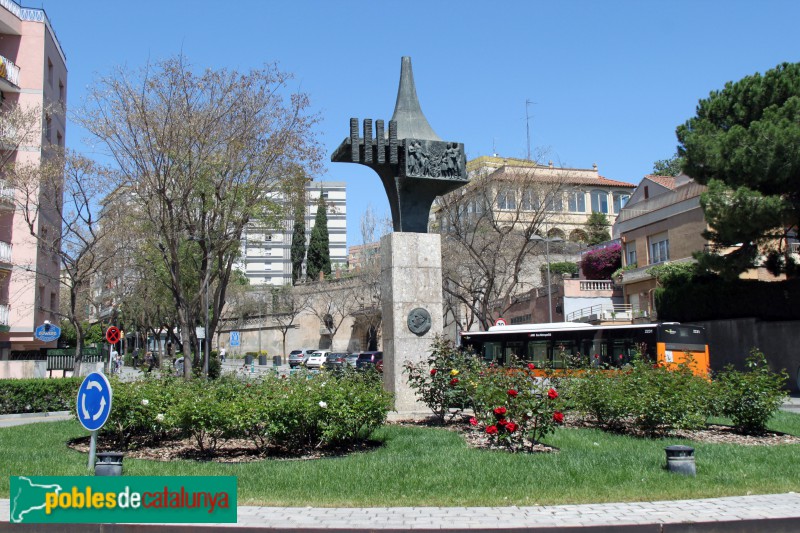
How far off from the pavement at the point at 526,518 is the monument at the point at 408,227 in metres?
7.14

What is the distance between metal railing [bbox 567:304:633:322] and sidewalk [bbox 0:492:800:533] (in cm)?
3639

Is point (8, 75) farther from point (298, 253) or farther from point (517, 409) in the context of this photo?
point (298, 253)

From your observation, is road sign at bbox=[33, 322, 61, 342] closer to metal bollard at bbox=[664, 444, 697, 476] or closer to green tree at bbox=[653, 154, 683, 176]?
metal bollard at bbox=[664, 444, 697, 476]

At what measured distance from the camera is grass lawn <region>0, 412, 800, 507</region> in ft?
27.0

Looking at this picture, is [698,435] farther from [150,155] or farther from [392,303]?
[150,155]

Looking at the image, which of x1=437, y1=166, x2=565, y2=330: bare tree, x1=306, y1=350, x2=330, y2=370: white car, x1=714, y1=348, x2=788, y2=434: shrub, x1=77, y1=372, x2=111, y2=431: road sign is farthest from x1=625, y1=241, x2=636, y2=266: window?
x1=77, y1=372, x2=111, y2=431: road sign

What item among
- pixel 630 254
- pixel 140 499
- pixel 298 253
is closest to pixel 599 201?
pixel 630 254

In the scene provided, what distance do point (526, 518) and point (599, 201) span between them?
221 feet

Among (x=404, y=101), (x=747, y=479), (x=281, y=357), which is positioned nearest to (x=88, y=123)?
(x=404, y=101)

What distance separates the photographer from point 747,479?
905 centimetres

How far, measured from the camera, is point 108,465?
8.68m

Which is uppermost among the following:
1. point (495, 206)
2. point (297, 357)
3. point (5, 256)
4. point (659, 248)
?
point (495, 206)

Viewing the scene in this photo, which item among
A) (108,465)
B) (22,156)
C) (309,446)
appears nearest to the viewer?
(108,465)

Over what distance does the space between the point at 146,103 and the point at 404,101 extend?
7.72 meters
